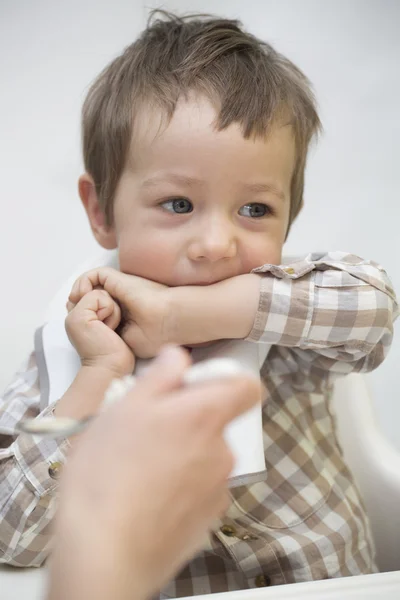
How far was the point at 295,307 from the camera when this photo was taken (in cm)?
54

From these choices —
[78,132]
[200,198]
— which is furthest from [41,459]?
[78,132]

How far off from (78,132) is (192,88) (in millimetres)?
Answer: 434

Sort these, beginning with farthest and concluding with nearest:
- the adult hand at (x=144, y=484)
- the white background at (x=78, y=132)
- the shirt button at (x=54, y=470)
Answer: the white background at (x=78, y=132), the shirt button at (x=54, y=470), the adult hand at (x=144, y=484)

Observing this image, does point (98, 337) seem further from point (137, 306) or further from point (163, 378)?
point (163, 378)

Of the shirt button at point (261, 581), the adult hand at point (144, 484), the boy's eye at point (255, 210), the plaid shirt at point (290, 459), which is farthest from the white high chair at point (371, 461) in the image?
the adult hand at point (144, 484)

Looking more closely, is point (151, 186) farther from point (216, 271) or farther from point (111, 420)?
point (111, 420)

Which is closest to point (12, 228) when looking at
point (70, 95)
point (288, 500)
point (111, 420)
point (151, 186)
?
point (70, 95)

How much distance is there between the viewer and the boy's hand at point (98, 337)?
1.78 feet

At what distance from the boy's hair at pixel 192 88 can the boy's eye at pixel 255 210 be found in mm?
59

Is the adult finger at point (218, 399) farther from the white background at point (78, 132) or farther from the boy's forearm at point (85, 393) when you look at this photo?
the white background at point (78, 132)

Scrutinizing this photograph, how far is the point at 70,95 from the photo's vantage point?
0.99 metres

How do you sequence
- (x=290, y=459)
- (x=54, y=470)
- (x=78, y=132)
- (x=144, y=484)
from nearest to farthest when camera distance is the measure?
(x=144, y=484) → (x=54, y=470) → (x=290, y=459) → (x=78, y=132)

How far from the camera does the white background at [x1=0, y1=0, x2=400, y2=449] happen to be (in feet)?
2.91

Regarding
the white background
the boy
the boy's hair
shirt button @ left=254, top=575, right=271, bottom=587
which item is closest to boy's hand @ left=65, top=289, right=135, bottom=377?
the boy
